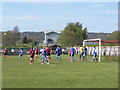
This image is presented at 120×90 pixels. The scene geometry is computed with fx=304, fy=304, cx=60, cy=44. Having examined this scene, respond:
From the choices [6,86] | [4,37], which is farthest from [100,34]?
[6,86]

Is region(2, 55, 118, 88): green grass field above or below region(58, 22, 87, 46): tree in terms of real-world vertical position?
below

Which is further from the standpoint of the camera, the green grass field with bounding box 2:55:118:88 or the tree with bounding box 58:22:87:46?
the tree with bounding box 58:22:87:46

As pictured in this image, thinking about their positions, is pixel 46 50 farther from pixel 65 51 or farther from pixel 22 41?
pixel 22 41

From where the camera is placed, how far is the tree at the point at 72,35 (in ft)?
313

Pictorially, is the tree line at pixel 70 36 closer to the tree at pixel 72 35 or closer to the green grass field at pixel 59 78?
the tree at pixel 72 35

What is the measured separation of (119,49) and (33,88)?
33.6m

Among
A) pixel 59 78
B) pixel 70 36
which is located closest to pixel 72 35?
pixel 70 36

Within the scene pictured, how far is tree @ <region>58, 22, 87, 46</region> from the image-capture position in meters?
95.2

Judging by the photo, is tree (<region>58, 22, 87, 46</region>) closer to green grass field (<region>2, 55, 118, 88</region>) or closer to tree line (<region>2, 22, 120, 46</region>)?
tree line (<region>2, 22, 120, 46</region>)

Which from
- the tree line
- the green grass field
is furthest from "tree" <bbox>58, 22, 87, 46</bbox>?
the green grass field

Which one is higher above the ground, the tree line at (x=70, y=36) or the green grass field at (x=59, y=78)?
the tree line at (x=70, y=36)

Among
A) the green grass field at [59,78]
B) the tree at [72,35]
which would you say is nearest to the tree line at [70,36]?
the tree at [72,35]

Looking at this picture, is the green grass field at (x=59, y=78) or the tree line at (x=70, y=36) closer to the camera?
the green grass field at (x=59, y=78)

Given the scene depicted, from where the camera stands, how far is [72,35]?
3787 inches
